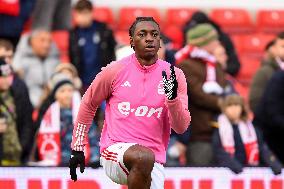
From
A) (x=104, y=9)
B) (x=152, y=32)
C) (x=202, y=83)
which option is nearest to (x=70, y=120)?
(x=202, y=83)

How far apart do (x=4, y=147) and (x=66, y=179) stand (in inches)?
30.1

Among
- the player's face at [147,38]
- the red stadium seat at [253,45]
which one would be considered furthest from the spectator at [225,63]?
the player's face at [147,38]

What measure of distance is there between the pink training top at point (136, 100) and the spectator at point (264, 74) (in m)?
4.17

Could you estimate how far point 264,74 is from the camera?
11523mm

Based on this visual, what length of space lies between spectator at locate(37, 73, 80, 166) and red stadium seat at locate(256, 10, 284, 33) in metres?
5.87

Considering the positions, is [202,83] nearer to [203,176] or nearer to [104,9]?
[203,176]

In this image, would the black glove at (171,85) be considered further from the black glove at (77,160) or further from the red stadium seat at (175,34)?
the red stadium seat at (175,34)

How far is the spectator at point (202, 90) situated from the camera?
10.2 meters

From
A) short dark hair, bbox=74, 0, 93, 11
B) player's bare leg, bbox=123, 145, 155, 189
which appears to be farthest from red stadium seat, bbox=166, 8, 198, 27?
player's bare leg, bbox=123, 145, 155, 189

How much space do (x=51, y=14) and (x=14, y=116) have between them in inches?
125

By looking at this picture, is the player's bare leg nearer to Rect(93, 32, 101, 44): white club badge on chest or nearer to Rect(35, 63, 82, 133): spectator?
Rect(35, 63, 82, 133): spectator

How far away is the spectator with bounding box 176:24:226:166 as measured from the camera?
10.2 m

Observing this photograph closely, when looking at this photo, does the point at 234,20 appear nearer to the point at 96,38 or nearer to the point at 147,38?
the point at 96,38

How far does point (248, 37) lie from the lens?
15094 mm
